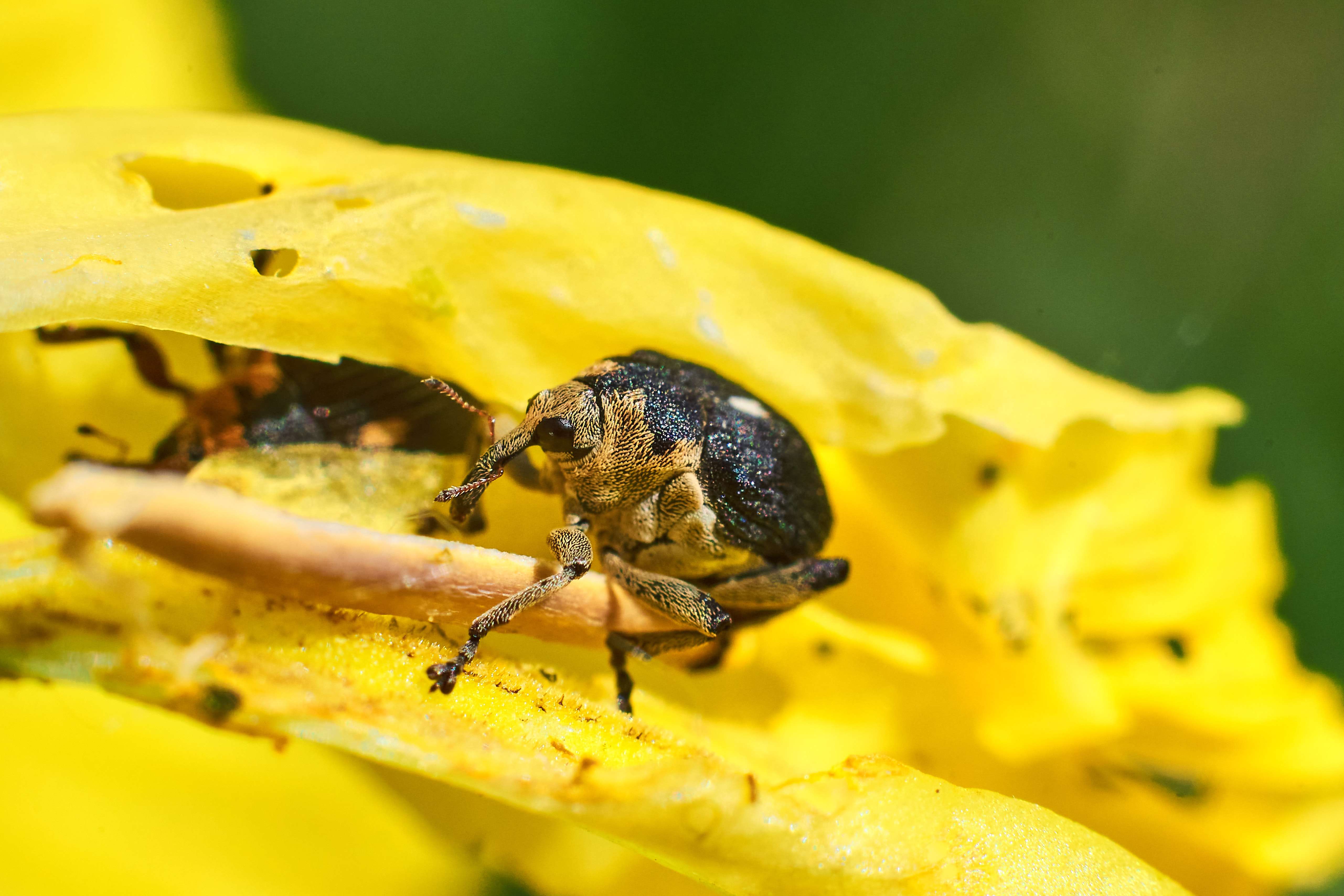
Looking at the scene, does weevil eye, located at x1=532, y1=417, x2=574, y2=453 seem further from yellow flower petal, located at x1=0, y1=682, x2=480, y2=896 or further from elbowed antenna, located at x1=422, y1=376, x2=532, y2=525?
yellow flower petal, located at x1=0, y1=682, x2=480, y2=896

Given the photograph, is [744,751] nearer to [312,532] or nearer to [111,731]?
[312,532]

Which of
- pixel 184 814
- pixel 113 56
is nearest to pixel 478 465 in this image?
pixel 184 814

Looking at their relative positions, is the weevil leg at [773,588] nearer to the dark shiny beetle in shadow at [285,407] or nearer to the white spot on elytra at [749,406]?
the white spot on elytra at [749,406]

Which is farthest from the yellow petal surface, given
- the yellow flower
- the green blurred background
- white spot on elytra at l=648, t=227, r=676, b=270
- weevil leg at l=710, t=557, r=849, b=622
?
weevil leg at l=710, t=557, r=849, b=622

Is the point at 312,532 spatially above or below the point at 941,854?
above

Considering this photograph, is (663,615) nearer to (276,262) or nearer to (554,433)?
(554,433)

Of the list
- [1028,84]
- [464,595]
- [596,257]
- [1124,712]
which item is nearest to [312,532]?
[464,595]
